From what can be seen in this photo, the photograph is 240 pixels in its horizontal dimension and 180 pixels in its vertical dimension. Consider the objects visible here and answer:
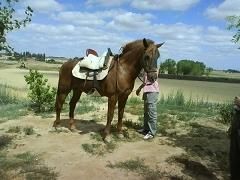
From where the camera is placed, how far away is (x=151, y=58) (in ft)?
30.3

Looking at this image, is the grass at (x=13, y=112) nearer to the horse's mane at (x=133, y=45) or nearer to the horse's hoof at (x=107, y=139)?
the horse's hoof at (x=107, y=139)

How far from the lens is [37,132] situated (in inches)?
411

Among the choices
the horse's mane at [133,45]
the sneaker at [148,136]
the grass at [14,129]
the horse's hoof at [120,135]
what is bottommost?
the grass at [14,129]

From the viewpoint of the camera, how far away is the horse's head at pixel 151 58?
30.4ft

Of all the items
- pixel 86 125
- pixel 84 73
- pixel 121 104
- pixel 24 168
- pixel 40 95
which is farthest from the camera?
pixel 40 95

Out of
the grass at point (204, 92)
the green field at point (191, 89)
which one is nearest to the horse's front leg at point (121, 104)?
the green field at point (191, 89)

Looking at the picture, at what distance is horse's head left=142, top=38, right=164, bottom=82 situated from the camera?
9.26 m

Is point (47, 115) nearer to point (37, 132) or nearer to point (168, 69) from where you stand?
point (37, 132)

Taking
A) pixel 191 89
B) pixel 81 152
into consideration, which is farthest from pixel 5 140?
pixel 191 89

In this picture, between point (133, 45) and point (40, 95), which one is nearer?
point (133, 45)

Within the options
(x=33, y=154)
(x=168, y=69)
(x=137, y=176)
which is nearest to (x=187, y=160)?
(x=137, y=176)

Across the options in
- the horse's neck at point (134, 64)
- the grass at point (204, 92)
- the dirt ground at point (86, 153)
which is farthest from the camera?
the grass at point (204, 92)

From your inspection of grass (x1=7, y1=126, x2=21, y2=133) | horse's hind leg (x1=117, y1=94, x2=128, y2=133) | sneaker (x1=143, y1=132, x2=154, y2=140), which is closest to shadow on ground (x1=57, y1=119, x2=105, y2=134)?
horse's hind leg (x1=117, y1=94, x2=128, y2=133)

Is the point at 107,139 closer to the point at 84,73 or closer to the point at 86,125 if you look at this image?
the point at 84,73
